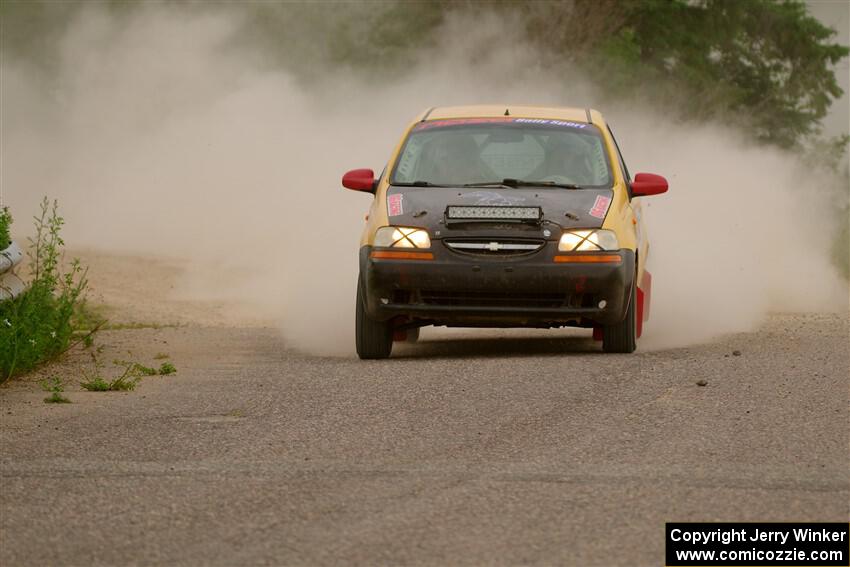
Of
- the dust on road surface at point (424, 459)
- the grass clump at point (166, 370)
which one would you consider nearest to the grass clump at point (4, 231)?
the dust on road surface at point (424, 459)

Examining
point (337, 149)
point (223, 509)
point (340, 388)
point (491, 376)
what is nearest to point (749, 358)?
point (491, 376)

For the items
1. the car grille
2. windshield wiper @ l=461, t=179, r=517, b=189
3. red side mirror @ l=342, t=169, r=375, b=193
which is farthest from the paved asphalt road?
red side mirror @ l=342, t=169, r=375, b=193

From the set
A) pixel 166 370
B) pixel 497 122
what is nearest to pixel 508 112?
pixel 497 122

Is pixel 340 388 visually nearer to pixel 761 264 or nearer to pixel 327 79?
pixel 761 264

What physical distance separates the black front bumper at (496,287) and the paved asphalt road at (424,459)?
0.33 metres

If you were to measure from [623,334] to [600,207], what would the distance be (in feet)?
2.78

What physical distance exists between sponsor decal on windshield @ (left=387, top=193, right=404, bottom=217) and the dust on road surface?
3.12 ft

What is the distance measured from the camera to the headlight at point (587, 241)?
38.2 feet

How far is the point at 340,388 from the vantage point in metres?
10.4

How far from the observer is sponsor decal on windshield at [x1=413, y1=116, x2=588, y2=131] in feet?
43.0

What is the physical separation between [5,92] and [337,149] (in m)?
8.29

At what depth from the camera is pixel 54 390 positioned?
10.5 m

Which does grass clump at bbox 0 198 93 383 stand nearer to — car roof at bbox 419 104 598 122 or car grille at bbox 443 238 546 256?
car grille at bbox 443 238 546 256

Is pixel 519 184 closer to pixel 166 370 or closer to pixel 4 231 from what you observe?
pixel 166 370
